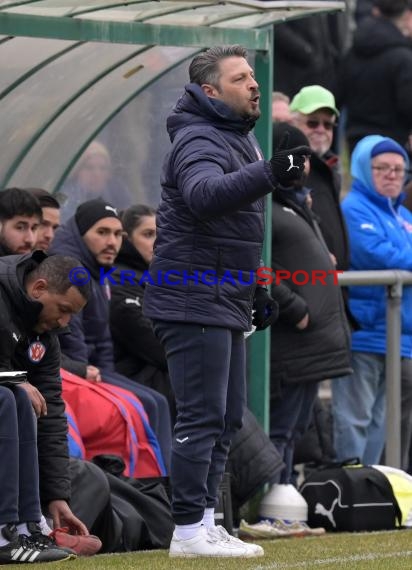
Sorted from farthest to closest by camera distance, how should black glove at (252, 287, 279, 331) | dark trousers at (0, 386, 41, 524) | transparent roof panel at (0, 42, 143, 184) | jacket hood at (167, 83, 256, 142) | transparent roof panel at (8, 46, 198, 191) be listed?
transparent roof panel at (8, 46, 198, 191) → transparent roof panel at (0, 42, 143, 184) → black glove at (252, 287, 279, 331) → jacket hood at (167, 83, 256, 142) → dark trousers at (0, 386, 41, 524)

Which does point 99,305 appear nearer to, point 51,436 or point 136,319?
point 136,319

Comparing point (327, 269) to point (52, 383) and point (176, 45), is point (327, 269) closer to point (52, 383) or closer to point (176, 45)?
point (176, 45)

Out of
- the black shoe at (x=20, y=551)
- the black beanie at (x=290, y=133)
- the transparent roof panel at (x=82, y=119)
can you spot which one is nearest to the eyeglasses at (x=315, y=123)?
the black beanie at (x=290, y=133)

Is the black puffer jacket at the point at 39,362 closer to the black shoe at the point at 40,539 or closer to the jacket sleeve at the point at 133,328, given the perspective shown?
the black shoe at the point at 40,539

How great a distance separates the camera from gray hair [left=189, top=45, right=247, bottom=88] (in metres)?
7.11

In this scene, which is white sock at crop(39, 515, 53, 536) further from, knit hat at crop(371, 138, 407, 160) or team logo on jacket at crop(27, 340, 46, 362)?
knit hat at crop(371, 138, 407, 160)

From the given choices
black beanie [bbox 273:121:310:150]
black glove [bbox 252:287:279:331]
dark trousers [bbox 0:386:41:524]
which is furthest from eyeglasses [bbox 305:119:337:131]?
dark trousers [bbox 0:386:41:524]

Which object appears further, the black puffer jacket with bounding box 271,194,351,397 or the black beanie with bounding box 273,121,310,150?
the black puffer jacket with bounding box 271,194,351,397

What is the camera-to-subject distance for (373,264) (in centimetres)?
1033

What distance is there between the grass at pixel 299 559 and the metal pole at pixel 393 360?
6.11 ft

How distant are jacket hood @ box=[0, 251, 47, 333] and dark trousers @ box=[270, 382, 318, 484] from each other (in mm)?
2465

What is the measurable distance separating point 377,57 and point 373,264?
351 cm

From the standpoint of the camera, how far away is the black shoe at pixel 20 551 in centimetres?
691

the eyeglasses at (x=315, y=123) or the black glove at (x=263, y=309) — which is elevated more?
the eyeglasses at (x=315, y=123)
